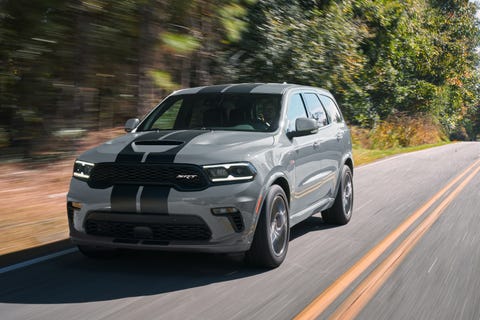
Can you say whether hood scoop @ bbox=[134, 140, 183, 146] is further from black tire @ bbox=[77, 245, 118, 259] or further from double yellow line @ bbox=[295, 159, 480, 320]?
double yellow line @ bbox=[295, 159, 480, 320]

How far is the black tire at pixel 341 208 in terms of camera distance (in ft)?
29.0

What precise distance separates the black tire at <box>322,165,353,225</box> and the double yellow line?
724 mm

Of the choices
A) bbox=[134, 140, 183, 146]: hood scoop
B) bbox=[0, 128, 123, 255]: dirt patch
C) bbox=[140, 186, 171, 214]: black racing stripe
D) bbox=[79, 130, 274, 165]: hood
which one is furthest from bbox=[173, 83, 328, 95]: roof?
bbox=[0, 128, 123, 255]: dirt patch

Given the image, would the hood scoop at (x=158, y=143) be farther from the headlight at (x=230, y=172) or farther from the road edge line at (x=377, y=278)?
the road edge line at (x=377, y=278)

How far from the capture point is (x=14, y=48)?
7.32m

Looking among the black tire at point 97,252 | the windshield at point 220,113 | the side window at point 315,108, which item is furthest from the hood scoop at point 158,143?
the side window at point 315,108

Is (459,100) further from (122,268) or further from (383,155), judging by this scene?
(122,268)

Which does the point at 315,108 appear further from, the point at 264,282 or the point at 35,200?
the point at 35,200

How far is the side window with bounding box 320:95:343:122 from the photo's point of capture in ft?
29.6

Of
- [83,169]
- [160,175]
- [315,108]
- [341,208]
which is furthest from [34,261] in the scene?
[341,208]

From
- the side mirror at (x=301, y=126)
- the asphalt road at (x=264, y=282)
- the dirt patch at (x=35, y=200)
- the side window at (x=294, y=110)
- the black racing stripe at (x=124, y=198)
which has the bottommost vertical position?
the dirt patch at (x=35, y=200)

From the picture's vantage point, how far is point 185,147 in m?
6.00

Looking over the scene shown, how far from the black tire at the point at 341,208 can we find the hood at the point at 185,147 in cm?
245

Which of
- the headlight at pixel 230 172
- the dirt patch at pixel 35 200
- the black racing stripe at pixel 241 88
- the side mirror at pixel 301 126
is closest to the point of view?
the headlight at pixel 230 172
